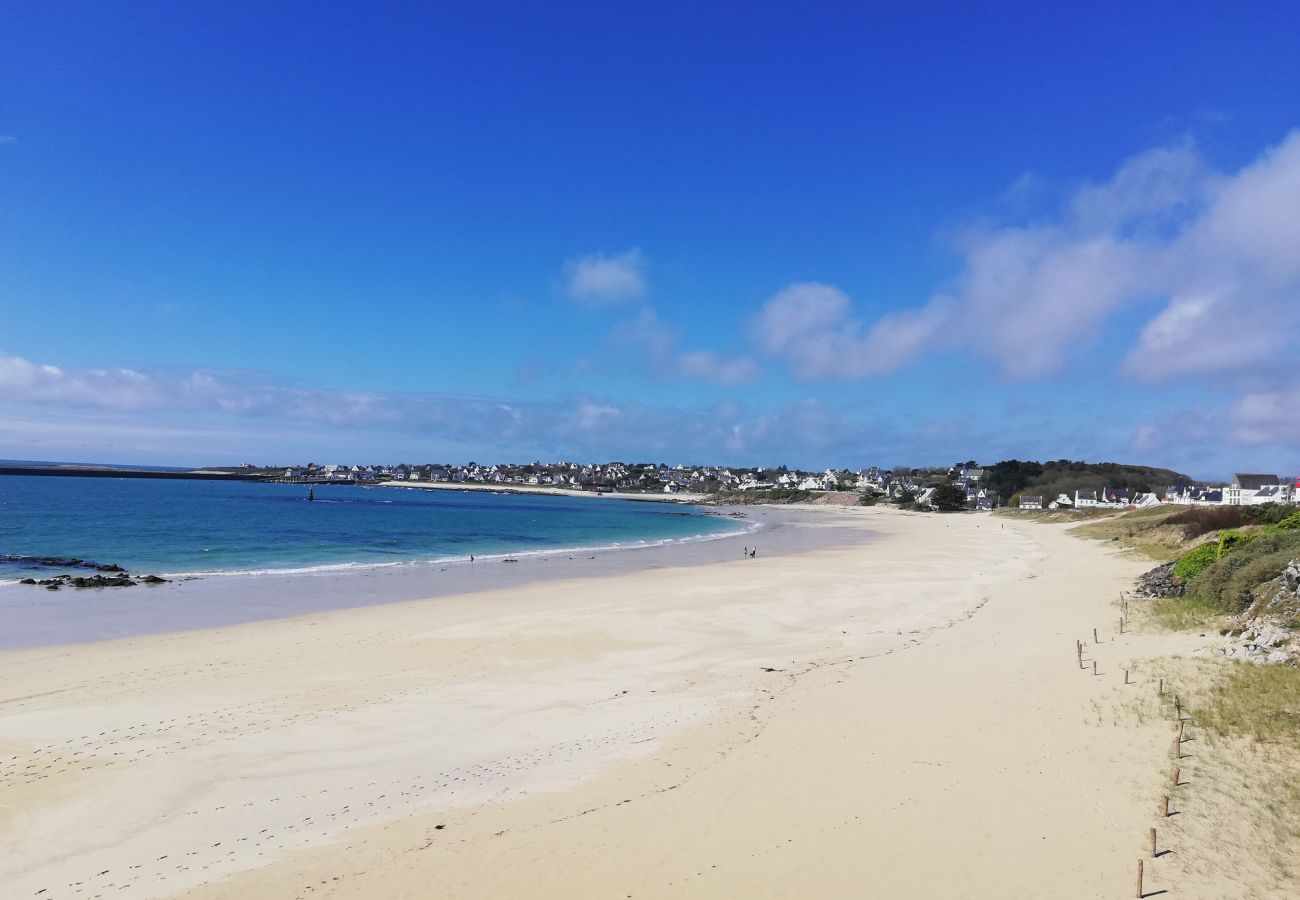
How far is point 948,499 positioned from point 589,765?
120m

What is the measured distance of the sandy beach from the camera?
6793 mm

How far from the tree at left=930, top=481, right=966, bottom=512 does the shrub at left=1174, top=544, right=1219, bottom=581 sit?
99.0 meters

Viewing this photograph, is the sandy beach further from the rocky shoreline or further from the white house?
the white house

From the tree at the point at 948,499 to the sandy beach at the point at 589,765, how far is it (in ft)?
348

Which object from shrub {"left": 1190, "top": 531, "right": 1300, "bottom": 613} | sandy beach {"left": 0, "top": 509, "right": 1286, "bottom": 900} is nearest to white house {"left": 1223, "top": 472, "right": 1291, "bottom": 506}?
shrub {"left": 1190, "top": 531, "right": 1300, "bottom": 613}

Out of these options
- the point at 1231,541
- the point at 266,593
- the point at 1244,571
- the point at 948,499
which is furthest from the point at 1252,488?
the point at 266,593

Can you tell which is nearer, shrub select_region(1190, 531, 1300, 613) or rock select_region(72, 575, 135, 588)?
shrub select_region(1190, 531, 1300, 613)

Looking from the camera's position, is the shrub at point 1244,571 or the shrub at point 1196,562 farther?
the shrub at point 1196,562

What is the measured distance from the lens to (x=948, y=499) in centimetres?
11806

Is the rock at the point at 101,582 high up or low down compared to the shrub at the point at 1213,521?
down

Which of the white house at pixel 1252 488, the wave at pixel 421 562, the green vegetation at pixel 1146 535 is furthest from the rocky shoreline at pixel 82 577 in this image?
the white house at pixel 1252 488

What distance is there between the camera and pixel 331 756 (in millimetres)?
9891

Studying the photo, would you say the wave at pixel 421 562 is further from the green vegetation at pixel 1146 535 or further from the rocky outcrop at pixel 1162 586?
the rocky outcrop at pixel 1162 586

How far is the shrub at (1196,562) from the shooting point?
69.1ft
